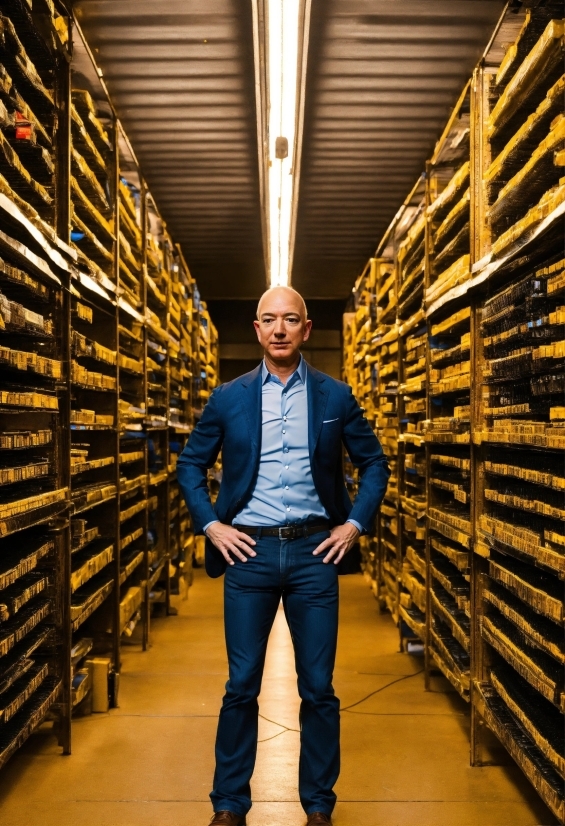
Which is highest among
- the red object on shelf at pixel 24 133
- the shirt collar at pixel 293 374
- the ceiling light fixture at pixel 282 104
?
the ceiling light fixture at pixel 282 104

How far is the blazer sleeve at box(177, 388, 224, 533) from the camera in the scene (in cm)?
346

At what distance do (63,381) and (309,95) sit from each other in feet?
9.22

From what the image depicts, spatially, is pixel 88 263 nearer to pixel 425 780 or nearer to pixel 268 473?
pixel 268 473

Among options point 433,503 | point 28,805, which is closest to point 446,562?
point 433,503

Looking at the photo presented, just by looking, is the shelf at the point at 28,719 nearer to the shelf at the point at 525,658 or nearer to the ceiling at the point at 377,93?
the shelf at the point at 525,658

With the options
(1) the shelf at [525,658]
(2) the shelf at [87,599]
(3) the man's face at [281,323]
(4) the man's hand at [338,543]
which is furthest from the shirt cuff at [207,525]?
(2) the shelf at [87,599]

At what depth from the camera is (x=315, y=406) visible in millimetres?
3441

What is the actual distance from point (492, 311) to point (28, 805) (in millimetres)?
3011

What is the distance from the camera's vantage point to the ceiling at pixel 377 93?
4855mm

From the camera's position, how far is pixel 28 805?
3711mm

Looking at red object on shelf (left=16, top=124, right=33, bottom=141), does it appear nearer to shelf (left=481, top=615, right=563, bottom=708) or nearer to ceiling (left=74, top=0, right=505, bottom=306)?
ceiling (left=74, top=0, right=505, bottom=306)

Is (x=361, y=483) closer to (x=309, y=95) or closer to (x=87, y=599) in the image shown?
(x=87, y=599)

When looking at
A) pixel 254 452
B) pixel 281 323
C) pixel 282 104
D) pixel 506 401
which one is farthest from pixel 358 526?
pixel 282 104

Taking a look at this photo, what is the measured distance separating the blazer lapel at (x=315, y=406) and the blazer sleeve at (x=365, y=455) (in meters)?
0.12
